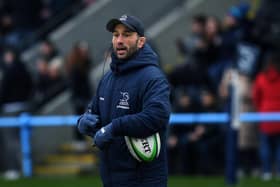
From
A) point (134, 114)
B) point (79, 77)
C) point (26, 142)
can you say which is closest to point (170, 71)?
point (79, 77)

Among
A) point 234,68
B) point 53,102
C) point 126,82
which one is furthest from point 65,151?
point 126,82

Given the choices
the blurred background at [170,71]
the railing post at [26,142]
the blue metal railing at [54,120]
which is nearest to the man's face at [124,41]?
the blurred background at [170,71]

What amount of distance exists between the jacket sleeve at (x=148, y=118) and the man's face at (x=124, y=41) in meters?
0.35

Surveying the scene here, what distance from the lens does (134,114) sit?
24.5ft

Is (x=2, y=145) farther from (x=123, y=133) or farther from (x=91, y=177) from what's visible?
(x=123, y=133)

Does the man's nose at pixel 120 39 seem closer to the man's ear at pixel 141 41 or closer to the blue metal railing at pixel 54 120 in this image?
the man's ear at pixel 141 41

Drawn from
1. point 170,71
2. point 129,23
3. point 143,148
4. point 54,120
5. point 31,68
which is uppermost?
point 129,23

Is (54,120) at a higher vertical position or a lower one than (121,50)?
lower

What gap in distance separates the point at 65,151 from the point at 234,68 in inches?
163

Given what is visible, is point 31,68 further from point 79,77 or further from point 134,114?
point 134,114

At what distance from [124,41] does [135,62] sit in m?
0.19

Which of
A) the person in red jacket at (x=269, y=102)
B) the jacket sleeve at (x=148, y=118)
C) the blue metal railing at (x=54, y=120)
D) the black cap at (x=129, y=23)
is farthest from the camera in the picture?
the blue metal railing at (x=54, y=120)

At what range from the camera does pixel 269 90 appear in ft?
49.0

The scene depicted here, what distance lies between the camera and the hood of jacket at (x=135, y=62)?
24.9 feet
